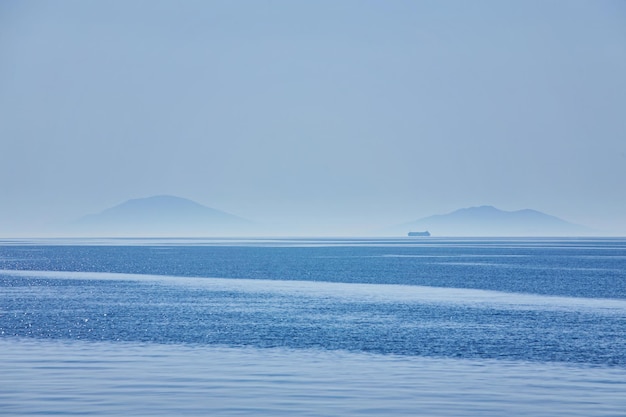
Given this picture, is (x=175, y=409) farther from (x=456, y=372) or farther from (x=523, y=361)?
(x=523, y=361)

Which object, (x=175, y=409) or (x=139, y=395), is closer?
(x=175, y=409)

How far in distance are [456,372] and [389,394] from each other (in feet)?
18.9

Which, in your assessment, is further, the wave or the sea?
the wave

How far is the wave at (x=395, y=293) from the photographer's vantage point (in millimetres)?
69000

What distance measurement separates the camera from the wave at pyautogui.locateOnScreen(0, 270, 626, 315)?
6900 cm

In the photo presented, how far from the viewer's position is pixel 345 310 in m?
64.7

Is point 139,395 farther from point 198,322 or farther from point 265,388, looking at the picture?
point 198,322

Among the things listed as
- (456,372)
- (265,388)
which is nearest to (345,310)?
(456,372)

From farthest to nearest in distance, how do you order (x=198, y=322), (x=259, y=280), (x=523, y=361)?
(x=259, y=280), (x=198, y=322), (x=523, y=361)

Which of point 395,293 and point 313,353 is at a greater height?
point 395,293

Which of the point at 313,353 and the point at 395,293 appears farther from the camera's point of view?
the point at 395,293

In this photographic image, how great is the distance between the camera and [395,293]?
84.5 m

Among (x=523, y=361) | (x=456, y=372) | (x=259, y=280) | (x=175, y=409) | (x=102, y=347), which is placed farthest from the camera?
(x=259, y=280)

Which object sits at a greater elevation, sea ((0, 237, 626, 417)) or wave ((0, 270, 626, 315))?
wave ((0, 270, 626, 315))
